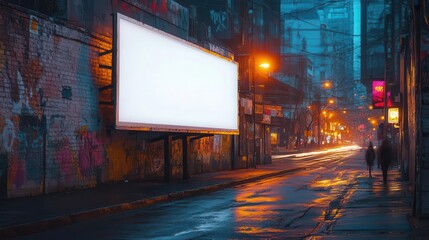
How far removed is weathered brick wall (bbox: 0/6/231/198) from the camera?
1681 cm

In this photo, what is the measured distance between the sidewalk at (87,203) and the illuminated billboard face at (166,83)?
6.94ft

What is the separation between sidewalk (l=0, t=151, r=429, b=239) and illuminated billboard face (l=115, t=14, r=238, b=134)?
2.11m

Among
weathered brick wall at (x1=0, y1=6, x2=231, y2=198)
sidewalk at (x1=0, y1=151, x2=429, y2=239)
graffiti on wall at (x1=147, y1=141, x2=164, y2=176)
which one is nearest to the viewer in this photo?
sidewalk at (x1=0, y1=151, x2=429, y2=239)

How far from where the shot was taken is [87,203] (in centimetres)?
1596

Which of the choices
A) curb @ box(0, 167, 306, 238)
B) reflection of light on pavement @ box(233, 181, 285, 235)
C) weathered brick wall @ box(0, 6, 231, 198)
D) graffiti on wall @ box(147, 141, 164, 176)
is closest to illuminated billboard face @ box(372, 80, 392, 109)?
→ graffiti on wall @ box(147, 141, 164, 176)

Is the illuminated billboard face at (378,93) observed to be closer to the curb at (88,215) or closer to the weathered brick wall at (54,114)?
the curb at (88,215)

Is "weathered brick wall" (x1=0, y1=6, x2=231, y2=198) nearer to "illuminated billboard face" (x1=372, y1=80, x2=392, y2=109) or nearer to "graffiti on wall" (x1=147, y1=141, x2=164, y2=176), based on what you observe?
"graffiti on wall" (x1=147, y1=141, x2=164, y2=176)

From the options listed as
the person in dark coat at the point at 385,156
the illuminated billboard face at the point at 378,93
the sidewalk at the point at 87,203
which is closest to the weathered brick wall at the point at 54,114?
the sidewalk at the point at 87,203

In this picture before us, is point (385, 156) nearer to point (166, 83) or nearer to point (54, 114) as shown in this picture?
point (166, 83)

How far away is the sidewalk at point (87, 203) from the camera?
1220cm

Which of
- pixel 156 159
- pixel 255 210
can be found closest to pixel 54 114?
pixel 255 210

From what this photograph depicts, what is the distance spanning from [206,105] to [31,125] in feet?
32.1

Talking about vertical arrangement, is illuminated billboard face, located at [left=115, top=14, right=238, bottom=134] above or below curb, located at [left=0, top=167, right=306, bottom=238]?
above

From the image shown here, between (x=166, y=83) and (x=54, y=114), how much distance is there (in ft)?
16.5
